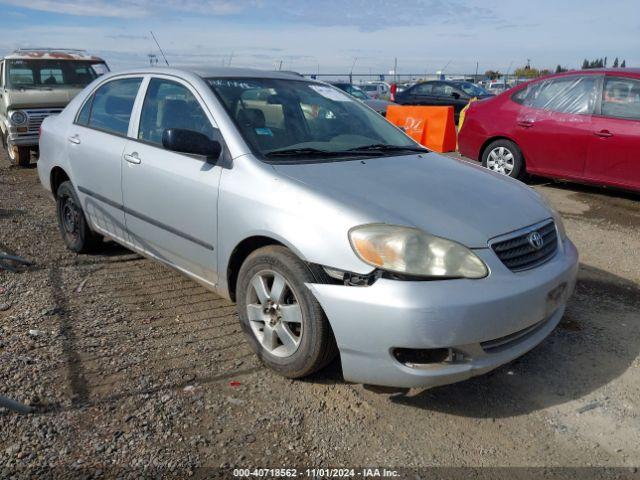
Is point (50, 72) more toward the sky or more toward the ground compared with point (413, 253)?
more toward the sky

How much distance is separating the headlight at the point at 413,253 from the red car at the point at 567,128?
484 centimetres

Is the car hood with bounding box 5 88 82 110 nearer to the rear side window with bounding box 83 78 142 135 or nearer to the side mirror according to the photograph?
the rear side window with bounding box 83 78 142 135

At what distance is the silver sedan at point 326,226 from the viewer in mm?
2578

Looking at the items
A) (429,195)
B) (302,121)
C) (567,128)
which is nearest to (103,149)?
(302,121)

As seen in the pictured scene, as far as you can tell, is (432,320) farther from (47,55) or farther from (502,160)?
(47,55)

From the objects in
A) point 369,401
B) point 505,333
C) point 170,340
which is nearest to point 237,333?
point 170,340

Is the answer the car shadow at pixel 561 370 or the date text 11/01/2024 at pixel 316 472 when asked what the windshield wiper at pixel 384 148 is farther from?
the date text 11/01/2024 at pixel 316 472

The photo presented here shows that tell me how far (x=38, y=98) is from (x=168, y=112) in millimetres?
7487

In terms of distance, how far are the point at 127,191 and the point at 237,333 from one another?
1.34m

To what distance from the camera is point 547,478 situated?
241 centimetres

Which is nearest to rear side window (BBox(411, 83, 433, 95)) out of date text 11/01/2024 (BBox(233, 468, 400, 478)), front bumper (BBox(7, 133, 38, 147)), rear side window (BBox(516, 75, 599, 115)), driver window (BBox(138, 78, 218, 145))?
rear side window (BBox(516, 75, 599, 115))

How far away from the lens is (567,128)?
6.94 metres

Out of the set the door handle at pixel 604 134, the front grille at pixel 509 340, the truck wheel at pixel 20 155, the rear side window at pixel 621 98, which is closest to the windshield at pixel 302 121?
the front grille at pixel 509 340

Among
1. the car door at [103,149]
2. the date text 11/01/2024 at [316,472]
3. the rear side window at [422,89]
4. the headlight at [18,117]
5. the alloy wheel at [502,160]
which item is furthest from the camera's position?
the rear side window at [422,89]
